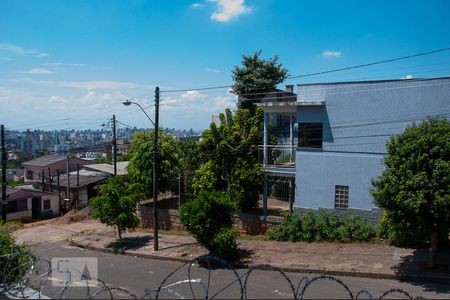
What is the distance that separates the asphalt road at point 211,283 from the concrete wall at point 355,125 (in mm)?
5569

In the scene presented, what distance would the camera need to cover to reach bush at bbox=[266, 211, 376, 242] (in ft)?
61.1

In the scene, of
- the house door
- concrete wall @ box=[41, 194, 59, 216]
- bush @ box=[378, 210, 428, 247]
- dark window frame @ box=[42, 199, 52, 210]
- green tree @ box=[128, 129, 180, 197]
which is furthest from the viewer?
concrete wall @ box=[41, 194, 59, 216]

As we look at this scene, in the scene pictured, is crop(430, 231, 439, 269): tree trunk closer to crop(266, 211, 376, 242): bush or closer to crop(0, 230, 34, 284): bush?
crop(266, 211, 376, 242): bush

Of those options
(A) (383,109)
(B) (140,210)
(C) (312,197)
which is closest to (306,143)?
(C) (312,197)

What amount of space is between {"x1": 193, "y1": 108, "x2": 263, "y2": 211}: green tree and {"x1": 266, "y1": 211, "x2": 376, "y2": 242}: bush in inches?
97.5

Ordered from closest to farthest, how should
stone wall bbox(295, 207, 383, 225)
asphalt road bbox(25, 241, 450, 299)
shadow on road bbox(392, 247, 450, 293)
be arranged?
asphalt road bbox(25, 241, 450, 299) < shadow on road bbox(392, 247, 450, 293) < stone wall bbox(295, 207, 383, 225)

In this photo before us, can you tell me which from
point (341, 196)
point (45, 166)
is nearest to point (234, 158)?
point (341, 196)

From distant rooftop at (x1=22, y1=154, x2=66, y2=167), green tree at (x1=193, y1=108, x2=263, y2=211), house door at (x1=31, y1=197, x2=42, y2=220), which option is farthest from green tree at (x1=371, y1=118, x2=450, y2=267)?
distant rooftop at (x1=22, y1=154, x2=66, y2=167)

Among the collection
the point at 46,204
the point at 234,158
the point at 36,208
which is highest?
the point at 234,158

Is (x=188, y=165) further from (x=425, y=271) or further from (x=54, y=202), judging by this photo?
(x=54, y=202)

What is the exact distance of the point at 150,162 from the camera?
25.0 meters

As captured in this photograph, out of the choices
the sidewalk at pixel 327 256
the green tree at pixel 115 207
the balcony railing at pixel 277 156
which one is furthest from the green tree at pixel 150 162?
the balcony railing at pixel 277 156

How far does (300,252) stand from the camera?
18.0 m

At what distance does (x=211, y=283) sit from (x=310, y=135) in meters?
9.01
